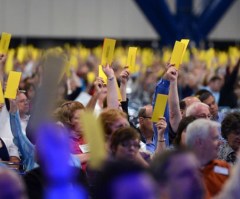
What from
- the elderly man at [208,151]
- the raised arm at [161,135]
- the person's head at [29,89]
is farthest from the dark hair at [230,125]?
the person's head at [29,89]

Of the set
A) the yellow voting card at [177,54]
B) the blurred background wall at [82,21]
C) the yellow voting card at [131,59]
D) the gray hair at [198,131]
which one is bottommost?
the blurred background wall at [82,21]

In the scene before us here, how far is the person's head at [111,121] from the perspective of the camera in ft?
23.9

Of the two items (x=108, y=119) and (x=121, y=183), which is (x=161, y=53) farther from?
(x=121, y=183)

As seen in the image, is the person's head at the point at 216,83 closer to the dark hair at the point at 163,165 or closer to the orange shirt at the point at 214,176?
the orange shirt at the point at 214,176

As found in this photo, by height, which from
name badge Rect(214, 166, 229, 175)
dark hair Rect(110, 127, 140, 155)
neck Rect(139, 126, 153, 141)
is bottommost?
neck Rect(139, 126, 153, 141)

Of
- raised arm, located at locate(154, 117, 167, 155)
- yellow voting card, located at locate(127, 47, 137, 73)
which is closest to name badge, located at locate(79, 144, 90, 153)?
raised arm, located at locate(154, 117, 167, 155)

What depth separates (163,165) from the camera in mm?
5207

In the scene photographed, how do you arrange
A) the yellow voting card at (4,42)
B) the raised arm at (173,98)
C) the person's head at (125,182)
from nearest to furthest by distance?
the person's head at (125,182) < the raised arm at (173,98) < the yellow voting card at (4,42)

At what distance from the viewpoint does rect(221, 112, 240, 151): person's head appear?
7.94 meters

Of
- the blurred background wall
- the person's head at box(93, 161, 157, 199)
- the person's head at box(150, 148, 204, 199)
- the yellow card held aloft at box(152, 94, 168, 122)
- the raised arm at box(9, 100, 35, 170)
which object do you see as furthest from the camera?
the blurred background wall

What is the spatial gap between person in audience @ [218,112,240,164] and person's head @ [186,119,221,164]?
111cm

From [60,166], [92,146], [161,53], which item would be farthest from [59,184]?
[161,53]

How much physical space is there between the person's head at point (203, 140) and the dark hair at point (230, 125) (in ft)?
3.91

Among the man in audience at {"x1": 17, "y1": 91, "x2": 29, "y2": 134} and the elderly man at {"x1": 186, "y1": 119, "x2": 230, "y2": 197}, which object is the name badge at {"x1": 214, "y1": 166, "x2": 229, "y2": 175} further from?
the man in audience at {"x1": 17, "y1": 91, "x2": 29, "y2": 134}
